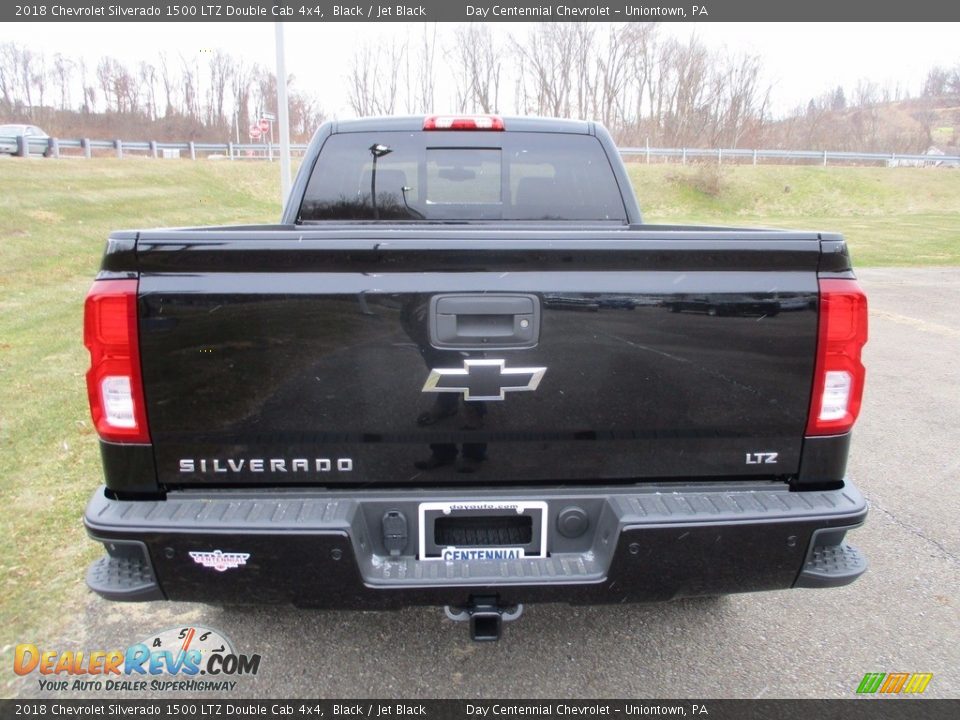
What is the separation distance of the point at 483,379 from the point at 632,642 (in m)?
1.53

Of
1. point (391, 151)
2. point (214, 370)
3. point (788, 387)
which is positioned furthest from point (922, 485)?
point (214, 370)

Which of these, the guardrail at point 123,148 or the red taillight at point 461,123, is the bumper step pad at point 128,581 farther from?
the guardrail at point 123,148

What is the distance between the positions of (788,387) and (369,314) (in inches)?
52.3

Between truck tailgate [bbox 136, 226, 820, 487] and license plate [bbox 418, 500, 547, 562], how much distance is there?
95 mm

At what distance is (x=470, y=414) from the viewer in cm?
201

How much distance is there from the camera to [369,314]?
196cm

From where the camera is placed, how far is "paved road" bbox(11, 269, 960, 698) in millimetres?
2520

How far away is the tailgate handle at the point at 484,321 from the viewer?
1.96 meters

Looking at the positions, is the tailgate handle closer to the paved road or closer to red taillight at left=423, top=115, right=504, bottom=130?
the paved road

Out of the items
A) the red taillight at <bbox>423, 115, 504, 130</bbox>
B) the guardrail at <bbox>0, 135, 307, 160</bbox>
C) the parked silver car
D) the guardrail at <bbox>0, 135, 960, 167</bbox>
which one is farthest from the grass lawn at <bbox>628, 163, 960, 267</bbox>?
the red taillight at <bbox>423, 115, 504, 130</bbox>

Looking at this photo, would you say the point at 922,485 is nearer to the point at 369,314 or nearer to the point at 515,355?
the point at 515,355

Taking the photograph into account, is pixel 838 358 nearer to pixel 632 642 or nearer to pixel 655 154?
pixel 632 642

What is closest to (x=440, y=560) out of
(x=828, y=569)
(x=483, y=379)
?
(x=483, y=379)

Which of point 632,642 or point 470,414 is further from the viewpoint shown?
point 632,642
